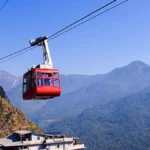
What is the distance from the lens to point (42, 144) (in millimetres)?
104688

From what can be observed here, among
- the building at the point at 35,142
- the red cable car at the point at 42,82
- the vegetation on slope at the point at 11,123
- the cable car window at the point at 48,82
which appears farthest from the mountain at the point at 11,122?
the cable car window at the point at 48,82

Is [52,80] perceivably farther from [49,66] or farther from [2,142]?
[2,142]

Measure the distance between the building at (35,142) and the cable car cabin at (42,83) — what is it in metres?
65.1

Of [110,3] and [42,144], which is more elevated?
[110,3]

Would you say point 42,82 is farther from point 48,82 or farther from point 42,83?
point 48,82

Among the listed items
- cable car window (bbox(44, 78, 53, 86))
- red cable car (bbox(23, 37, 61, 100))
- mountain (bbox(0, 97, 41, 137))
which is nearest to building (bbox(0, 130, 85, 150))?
red cable car (bbox(23, 37, 61, 100))

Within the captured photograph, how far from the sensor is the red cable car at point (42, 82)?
3188cm

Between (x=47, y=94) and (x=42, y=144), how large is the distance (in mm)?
73841

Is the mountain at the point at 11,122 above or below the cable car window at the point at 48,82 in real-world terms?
above

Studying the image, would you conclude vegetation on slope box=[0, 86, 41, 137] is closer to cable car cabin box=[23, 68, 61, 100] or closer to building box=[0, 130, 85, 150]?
building box=[0, 130, 85, 150]

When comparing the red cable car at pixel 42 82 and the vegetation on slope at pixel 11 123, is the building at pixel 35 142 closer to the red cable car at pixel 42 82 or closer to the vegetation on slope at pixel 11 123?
the red cable car at pixel 42 82

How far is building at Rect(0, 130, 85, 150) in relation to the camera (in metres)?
97.8

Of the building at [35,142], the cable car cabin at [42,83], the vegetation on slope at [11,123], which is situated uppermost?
the vegetation on slope at [11,123]

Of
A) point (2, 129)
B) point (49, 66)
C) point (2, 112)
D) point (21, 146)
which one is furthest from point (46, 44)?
point (2, 112)
